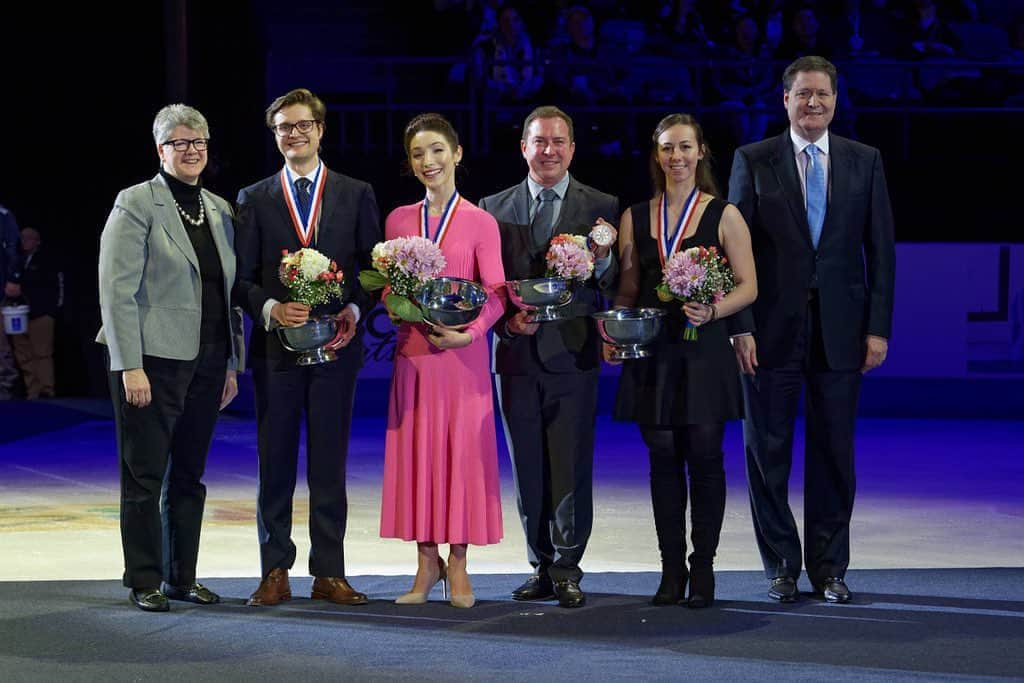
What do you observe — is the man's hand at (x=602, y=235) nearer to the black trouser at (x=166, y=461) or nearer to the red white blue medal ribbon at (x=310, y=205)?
the red white blue medal ribbon at (x=310, y=205)

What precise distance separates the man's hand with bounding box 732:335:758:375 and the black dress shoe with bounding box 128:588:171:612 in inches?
86.9

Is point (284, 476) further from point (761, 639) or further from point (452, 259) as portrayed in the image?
point (761, 639)

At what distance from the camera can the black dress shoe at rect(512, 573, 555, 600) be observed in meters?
5.65

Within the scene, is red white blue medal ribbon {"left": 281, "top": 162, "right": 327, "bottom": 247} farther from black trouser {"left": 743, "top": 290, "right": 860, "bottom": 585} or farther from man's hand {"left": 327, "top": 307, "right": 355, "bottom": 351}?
black trouser {"left": 743, "top": 290, "right": 860, "bottom": 585}

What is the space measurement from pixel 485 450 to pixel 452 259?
692 mm

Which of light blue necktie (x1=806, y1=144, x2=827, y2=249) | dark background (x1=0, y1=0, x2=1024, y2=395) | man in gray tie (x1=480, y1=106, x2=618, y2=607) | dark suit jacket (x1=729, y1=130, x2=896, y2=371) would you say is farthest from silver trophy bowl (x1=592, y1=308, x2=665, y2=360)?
dark background (x1=0, y1=0, x2=1024, y2=395)

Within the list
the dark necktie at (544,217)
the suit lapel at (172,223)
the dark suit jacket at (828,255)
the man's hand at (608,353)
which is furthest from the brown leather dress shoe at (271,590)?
the dark suit jacket at (828,255)

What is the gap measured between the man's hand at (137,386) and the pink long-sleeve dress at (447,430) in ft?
2.80

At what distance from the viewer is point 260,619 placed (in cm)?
530

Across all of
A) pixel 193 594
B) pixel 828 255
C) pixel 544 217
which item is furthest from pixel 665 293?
pixel 193 594

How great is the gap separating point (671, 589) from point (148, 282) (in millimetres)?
2133

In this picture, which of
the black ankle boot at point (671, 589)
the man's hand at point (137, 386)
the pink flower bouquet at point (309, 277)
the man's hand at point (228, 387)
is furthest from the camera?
the man's hand at point (228, 387)

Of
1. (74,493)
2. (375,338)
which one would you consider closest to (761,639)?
(74,493)

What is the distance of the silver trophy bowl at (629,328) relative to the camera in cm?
531
